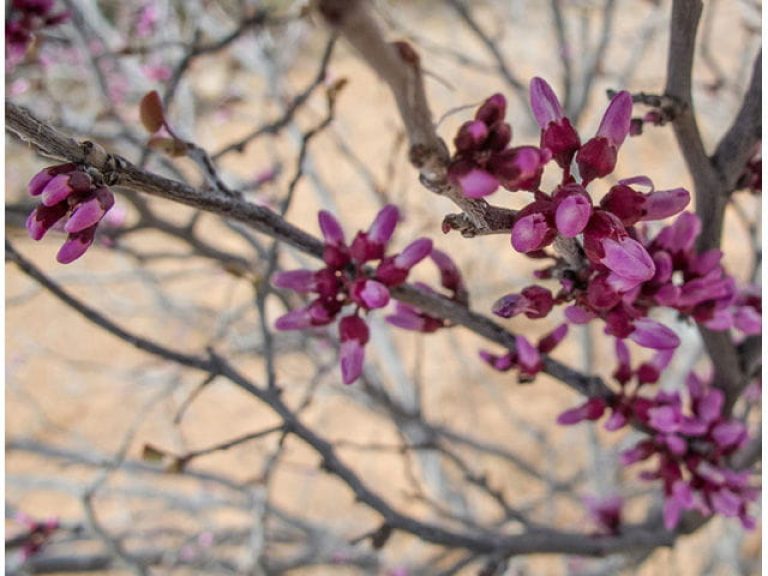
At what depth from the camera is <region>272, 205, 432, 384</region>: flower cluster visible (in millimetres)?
710

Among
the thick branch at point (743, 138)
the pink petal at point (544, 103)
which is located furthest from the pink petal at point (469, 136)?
the thick branch at point (743, 138)

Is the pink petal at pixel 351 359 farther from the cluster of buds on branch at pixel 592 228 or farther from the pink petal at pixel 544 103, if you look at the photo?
the pink petal at pixel 544 103

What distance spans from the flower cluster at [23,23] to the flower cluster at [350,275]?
60cm

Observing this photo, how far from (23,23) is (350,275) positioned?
2.32 ft

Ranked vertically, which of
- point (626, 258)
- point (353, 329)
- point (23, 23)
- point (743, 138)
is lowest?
point (626, 258)

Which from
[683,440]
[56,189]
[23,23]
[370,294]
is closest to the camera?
[56,189]

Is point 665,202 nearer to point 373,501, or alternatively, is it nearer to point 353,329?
point 353,329

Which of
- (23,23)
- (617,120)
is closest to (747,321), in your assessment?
(617,120)

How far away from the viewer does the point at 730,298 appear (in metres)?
0.80

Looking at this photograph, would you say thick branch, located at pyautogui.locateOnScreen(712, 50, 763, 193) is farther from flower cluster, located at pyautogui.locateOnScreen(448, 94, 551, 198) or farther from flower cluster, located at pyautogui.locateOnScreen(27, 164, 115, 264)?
flower cluster, located at pyautogui.locateOnScreen(27, 164, 115, 264)

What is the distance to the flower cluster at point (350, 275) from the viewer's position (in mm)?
710

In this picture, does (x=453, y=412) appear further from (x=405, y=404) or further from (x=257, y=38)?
(x=257, y=38)

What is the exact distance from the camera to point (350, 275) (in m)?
0.73

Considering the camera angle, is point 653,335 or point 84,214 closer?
point 84,214
